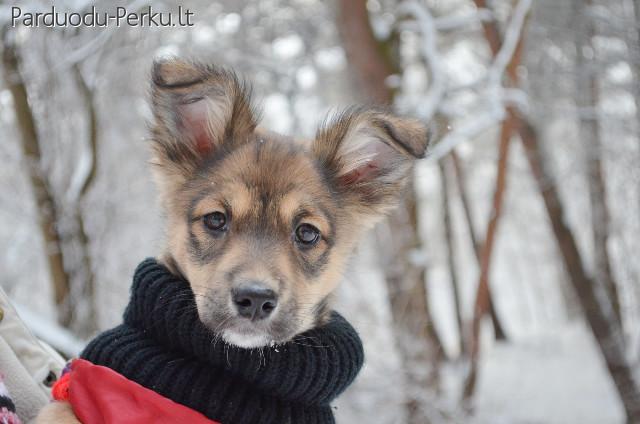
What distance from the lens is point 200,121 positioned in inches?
131

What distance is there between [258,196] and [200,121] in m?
0.60

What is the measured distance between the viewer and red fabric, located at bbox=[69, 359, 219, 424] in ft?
8.18

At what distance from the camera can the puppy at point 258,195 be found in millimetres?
2828

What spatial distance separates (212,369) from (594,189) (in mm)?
9458

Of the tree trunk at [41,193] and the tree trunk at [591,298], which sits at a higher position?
the tree trunk at [41,193]

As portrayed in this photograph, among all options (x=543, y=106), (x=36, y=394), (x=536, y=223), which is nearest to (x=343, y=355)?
(x=36, y=394)

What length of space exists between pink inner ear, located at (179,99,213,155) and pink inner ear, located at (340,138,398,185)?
0.73 m

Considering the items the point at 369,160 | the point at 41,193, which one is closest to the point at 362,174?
the point at 369,160

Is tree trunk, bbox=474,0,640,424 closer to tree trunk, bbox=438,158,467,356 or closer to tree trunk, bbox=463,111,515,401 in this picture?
tree trunk, bbox=438,158,467,356

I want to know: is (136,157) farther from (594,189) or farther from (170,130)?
(170,130)

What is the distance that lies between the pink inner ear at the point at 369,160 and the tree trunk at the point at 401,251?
4.30m

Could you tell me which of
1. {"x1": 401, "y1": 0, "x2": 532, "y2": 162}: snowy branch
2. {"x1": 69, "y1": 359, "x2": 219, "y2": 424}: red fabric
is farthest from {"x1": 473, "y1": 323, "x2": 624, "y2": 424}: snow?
{"x1": 69, "y1": 359, "x2": 219, "y2": 424}: red fabric

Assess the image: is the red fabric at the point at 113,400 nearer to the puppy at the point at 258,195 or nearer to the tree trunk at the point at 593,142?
the puppy at the point at 258,195

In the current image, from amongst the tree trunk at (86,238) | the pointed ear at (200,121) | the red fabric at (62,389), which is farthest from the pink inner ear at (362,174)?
the tree trunk at (86,238)
